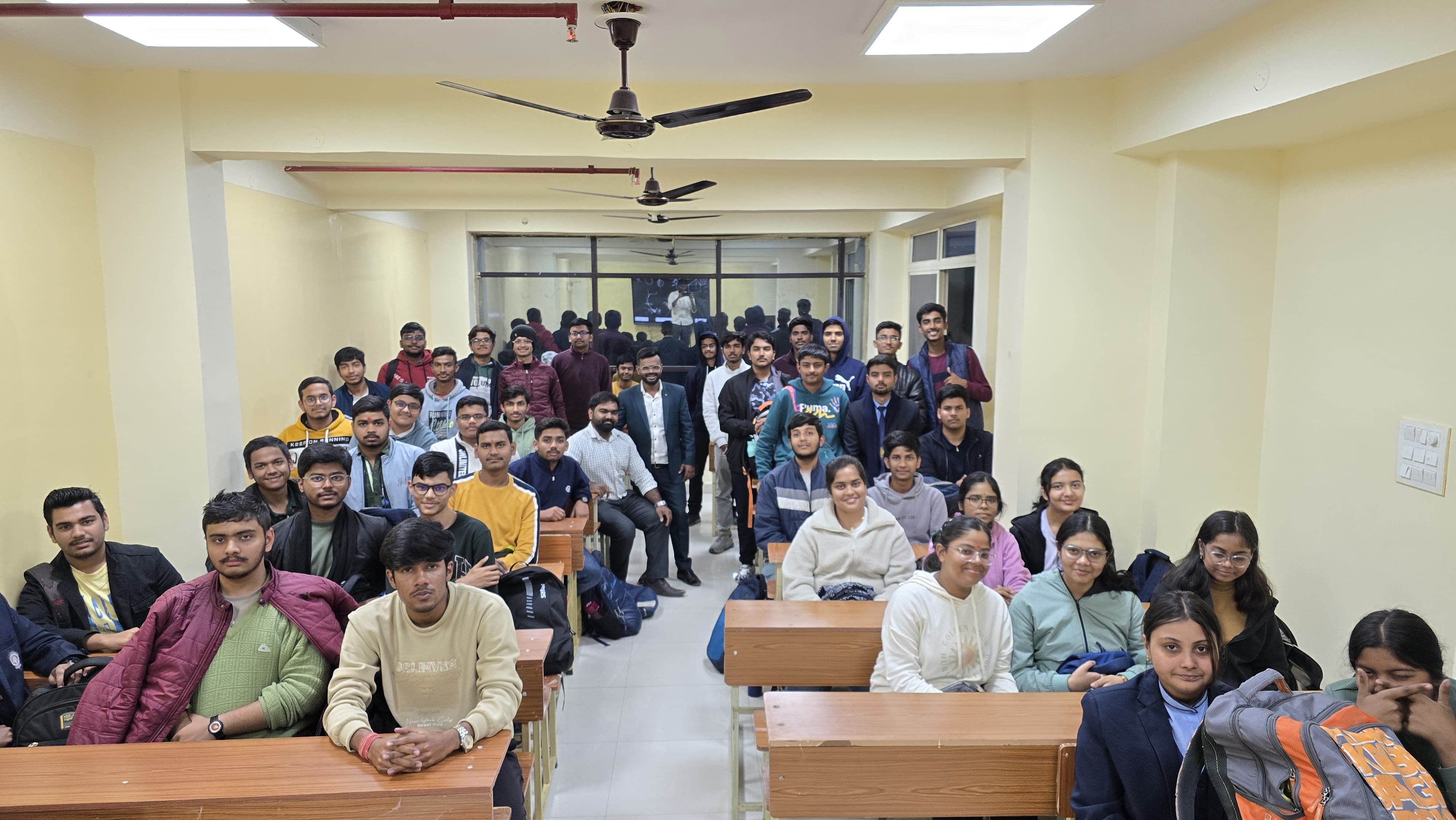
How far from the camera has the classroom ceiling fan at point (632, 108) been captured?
11.1 ft

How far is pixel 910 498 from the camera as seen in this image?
4258 mm

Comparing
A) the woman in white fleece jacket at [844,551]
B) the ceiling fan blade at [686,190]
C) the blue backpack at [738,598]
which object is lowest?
the blue backpack at [738,598]

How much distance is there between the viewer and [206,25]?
3.60 m

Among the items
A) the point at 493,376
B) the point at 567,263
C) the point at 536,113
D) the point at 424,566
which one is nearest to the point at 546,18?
the point at 536,113

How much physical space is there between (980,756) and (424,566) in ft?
5.46

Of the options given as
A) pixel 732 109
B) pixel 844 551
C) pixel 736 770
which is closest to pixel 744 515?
pixel 844 551

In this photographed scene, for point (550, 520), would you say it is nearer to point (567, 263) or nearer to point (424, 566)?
point (424, 566)

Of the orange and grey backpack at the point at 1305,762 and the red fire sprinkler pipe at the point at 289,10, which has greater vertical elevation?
the red fire sprinkler pipe at the point at 289,10

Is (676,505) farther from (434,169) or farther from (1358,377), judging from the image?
(1358,377)

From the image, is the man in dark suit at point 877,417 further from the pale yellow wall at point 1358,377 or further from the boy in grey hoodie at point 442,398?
the boy in grey hoodie at point 442,398

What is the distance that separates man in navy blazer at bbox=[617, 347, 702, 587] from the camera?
608 centimetres

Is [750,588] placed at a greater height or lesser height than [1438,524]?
lesser

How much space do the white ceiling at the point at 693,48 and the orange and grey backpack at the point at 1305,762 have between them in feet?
9.43

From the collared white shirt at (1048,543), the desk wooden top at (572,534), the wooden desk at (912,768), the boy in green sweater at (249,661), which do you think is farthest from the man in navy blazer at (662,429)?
the wooden desk at (912,768)
